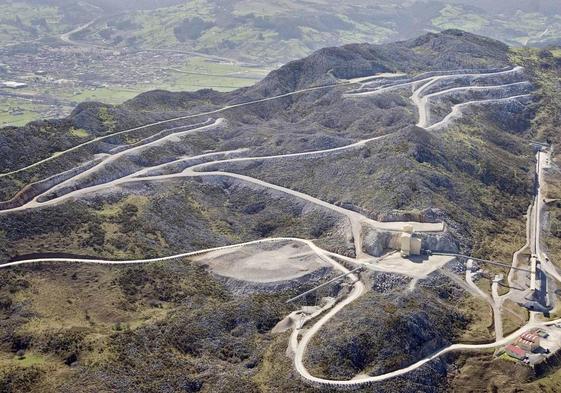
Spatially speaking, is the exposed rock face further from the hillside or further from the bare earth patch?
the bare earth patch

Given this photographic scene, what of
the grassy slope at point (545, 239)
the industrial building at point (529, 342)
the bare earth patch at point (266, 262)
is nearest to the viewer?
the grassy slope at point (545, 239)

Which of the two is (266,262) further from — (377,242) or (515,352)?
Result: (515,352)

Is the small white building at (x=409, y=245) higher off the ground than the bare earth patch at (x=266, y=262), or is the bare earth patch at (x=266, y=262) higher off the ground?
the small white building at (x=409, y=245)

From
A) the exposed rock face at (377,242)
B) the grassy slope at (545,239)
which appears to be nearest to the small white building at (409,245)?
the exposed rock face at (377,242)

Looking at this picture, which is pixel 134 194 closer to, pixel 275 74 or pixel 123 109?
pixel 123 109

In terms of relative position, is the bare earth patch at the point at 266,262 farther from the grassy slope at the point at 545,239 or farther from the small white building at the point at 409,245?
the grassy slope at the point at 545,239
